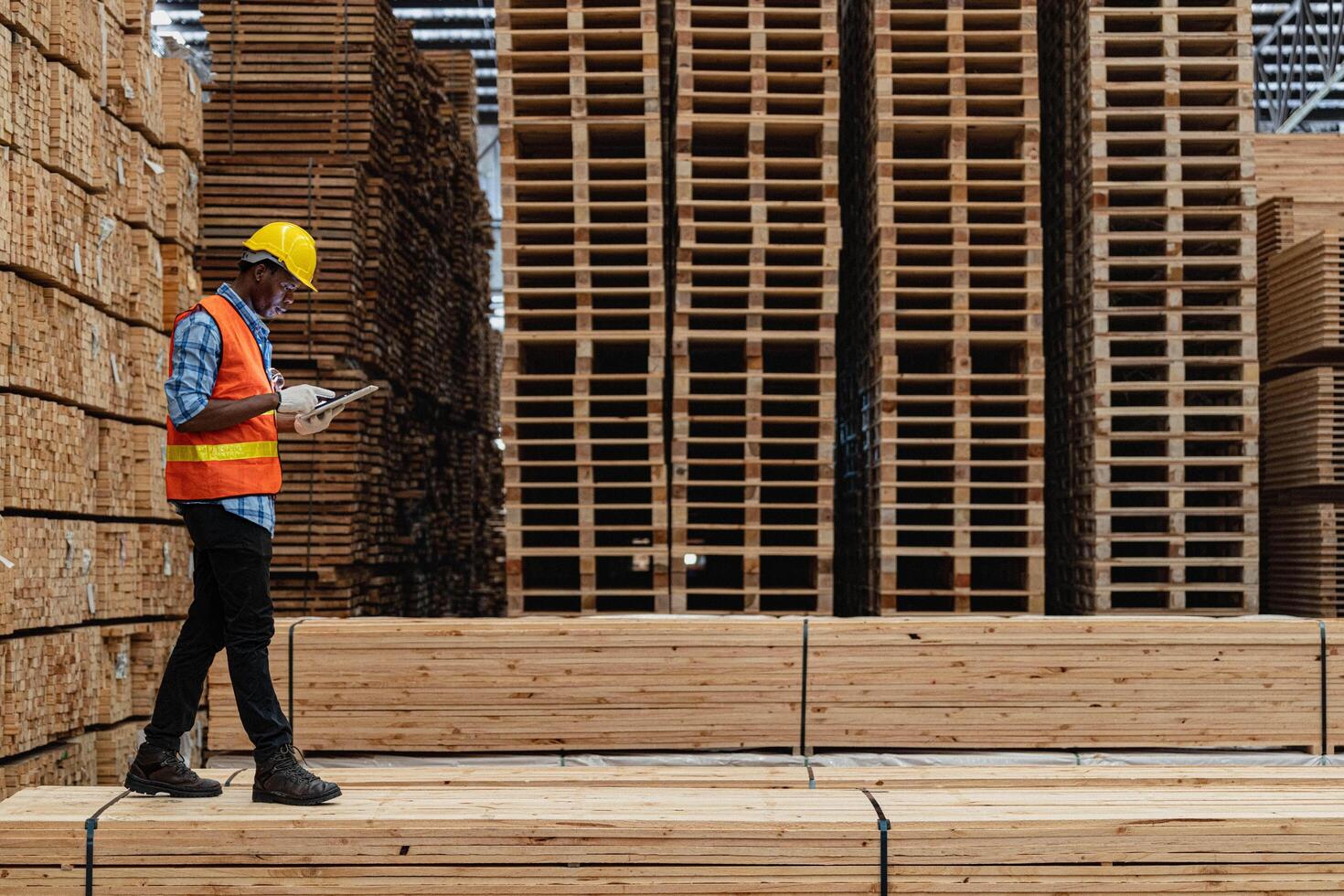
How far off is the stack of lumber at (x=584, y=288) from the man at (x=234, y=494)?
2734mm

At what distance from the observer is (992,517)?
7.80m

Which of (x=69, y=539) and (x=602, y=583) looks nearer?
(x=69, y=539)

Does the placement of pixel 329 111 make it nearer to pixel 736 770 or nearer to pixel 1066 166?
pixel 1066 166

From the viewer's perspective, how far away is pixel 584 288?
673 cm

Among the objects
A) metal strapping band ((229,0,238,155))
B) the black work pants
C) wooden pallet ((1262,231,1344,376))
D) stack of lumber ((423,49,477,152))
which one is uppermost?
stack of lumber ((423,49,477,152))

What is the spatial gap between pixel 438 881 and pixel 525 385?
370 centimetres

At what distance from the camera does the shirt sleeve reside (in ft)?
11.7

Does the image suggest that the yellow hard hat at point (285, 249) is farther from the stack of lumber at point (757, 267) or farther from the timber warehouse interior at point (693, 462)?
the stack of lumber at point (757, 267)

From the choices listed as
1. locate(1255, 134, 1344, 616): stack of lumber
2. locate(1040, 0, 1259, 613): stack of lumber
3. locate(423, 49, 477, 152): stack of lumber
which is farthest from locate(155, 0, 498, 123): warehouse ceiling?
locate(1255, 134, 1344, 616): stack of lumber

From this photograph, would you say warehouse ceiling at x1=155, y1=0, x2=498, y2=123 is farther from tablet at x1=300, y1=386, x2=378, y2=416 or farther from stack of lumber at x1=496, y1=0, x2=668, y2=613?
tablet at x1=300, y1=386, x2=378, y2=416

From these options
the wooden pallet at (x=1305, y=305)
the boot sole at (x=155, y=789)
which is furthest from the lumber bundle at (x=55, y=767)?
the wooden pallet at (x=1305, y=305)

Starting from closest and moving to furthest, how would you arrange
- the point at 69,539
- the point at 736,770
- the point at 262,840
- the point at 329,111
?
1. the point at 262,840
2. the point at 736,770
3. the point at 69,539
4. the point at 329,111

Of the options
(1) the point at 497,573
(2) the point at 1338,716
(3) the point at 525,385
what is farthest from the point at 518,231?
(1) the point at 497,573

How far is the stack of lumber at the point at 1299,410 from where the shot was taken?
289 inches
